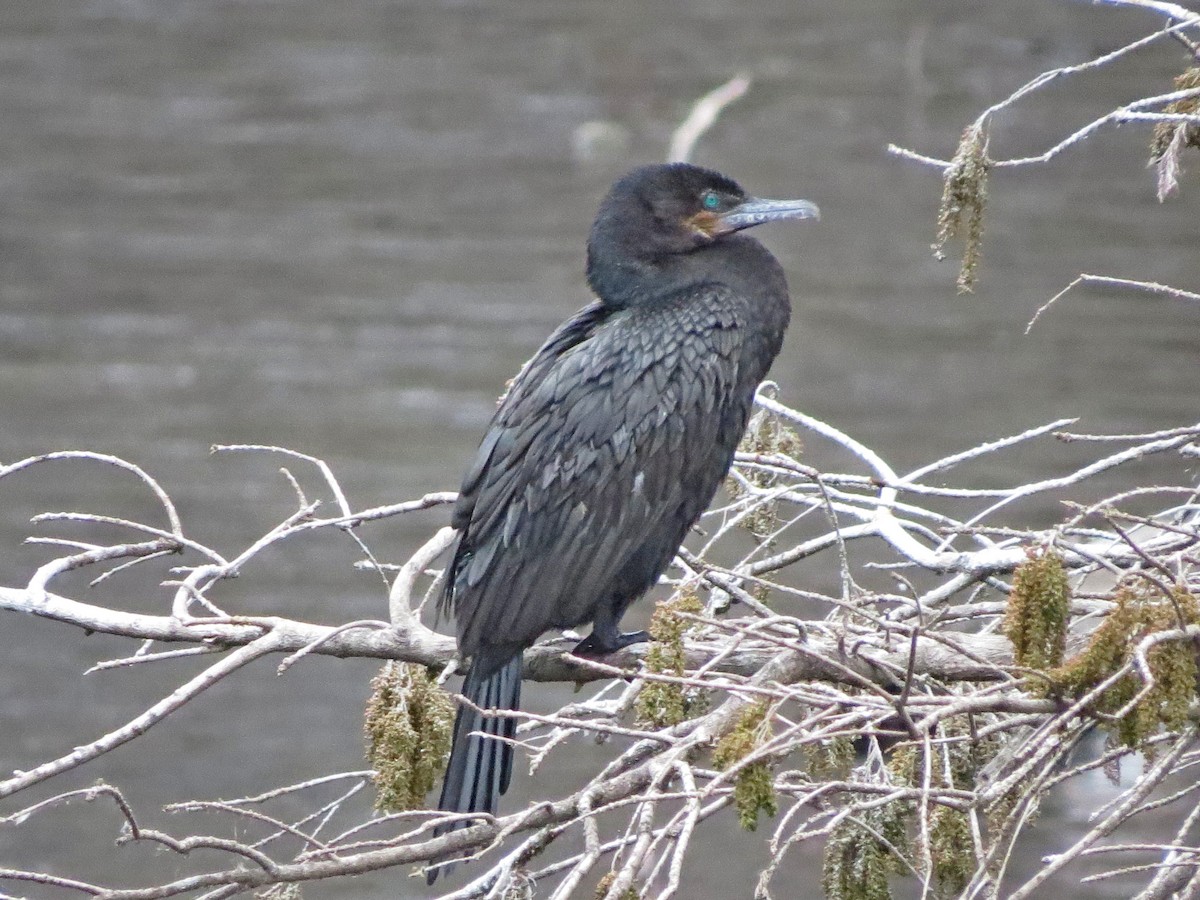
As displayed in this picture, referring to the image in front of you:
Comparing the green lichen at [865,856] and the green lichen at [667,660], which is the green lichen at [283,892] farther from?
the green lichen at [865,856]

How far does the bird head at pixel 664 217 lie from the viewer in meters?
3.76

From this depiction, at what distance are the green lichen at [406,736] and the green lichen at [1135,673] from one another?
36.7 inches

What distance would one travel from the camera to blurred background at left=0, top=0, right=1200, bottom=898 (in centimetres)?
764

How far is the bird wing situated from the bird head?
28 cm

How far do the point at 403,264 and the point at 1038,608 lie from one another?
31.0ft

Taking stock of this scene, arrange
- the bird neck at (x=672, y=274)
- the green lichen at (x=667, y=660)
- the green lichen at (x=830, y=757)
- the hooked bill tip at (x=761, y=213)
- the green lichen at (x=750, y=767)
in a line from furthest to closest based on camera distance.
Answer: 1. the hooked bill tip at (x=761, y=213)
2. the bird neck at (x=672, y=274)
3. the green lichen at (x=830, y=757)
4. the green lichen at (x=667, y=660)
5. the green lichen at (x=750, y=767)

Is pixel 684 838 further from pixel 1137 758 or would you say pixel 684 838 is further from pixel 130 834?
pixel 1137 758

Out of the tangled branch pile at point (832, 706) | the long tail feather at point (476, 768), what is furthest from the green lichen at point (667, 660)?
the long tail feather at point (476, 768)

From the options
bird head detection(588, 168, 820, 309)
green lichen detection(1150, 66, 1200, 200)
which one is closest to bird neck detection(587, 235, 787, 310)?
bird head detection(588, 168, 820, 309)

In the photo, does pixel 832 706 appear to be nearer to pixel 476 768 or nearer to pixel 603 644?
pixel 476 768

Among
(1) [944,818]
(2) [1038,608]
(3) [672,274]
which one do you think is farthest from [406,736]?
(3) [672,274]

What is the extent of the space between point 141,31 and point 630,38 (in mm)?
3869

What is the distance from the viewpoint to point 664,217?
150 inches

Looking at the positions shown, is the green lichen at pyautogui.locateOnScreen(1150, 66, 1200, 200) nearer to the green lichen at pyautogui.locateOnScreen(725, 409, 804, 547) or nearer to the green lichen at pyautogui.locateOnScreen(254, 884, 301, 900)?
the green lichen at pyautogui.locateOnScreen(725, 409, 804, 547)
